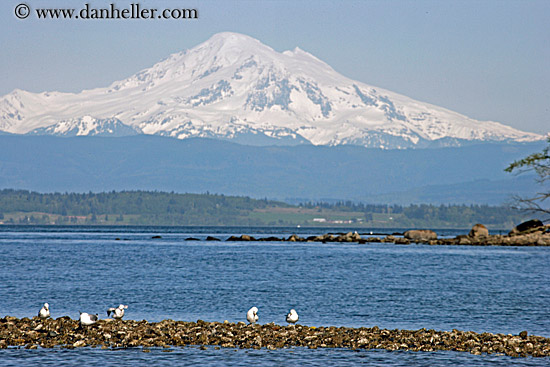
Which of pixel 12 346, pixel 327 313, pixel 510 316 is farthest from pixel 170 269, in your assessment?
pixel 12 346

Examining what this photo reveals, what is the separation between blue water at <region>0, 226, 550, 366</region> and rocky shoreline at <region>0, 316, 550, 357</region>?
1010 millimetres

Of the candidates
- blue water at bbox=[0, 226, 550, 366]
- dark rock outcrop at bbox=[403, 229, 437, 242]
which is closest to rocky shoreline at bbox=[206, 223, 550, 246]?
dark rock outcrop at bbox=[403, 229, 437, 242]

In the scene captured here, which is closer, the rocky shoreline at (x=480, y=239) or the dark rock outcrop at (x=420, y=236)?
the rocky shoreline at (x=480, y=239)

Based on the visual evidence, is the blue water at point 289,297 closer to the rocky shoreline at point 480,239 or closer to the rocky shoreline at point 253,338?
the rocky shoreline at point 253,338

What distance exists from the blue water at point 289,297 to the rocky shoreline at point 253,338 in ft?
3.31

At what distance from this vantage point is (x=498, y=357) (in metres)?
33.6

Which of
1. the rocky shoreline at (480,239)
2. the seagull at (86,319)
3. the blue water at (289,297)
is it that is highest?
the rocky shoreline at (480,239)

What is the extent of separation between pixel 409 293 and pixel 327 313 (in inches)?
596

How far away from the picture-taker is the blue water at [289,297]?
110ft

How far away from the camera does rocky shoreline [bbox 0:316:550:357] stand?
35.2 metres

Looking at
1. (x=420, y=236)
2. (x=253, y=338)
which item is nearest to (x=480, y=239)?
(x=420, y=236)

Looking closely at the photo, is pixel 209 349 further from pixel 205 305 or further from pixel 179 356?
pixel 205 305

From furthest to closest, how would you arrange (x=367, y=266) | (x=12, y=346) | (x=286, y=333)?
(x=367, y=266)
(x=286, y=333)
(x=12, y=346)

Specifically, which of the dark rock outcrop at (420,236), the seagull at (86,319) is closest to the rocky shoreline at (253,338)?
the seagull at (86,319)
